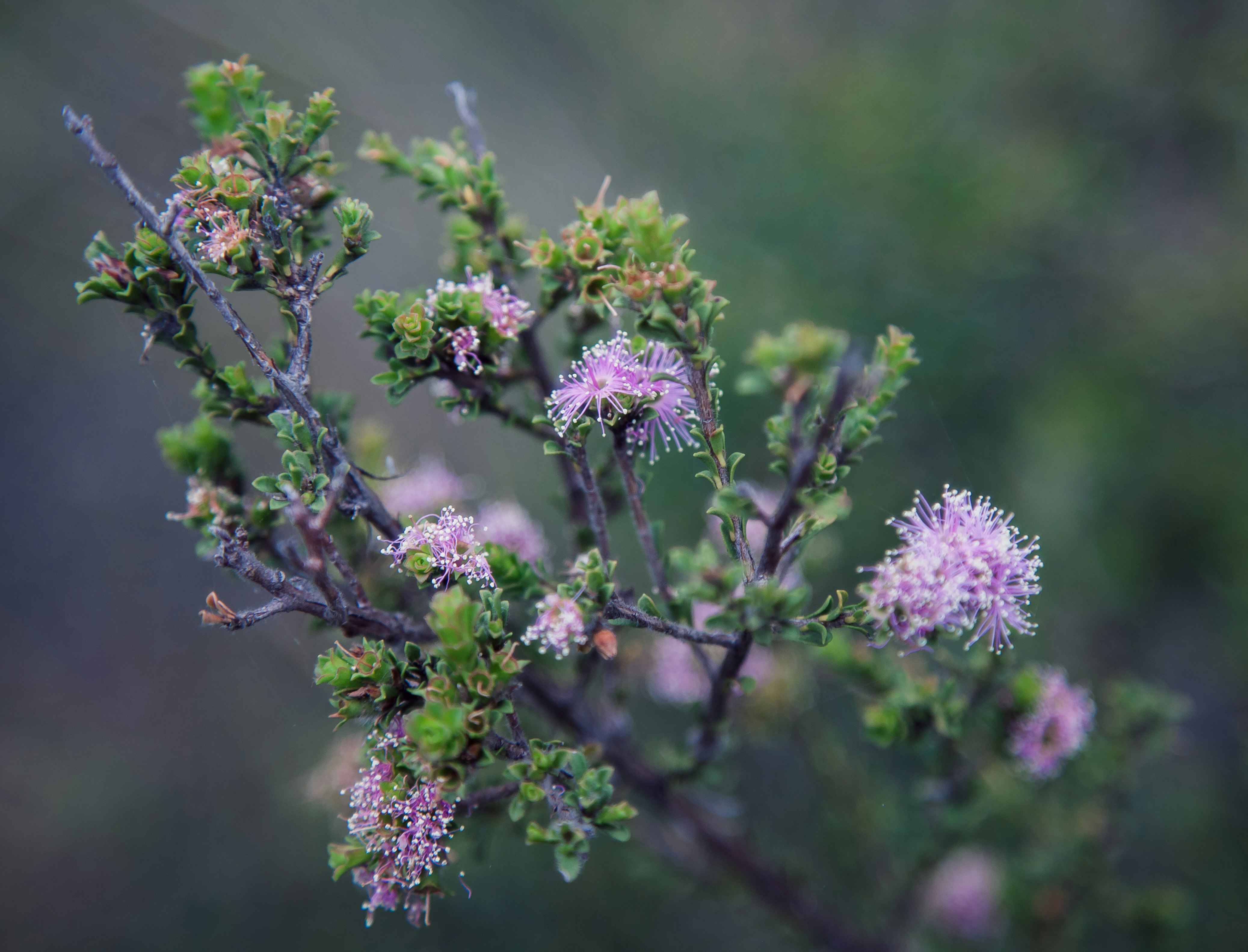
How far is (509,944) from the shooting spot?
3158mm

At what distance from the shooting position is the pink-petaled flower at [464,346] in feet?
4.60

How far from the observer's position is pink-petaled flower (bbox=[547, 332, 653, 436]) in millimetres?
1326

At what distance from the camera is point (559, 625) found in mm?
1196

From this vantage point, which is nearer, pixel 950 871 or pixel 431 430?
pixel 950 871

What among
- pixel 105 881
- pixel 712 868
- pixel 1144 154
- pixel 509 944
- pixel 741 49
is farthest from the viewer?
pixel 741 49

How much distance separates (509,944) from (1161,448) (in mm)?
3794

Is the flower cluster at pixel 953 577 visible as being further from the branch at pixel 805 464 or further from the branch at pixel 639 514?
the branch at pixel 639 514

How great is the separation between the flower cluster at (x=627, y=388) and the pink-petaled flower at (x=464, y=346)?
0.19m

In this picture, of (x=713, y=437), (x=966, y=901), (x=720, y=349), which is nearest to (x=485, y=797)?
(x=713, y=437)

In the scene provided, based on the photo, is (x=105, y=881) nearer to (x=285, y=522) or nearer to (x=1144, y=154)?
(x=285, y=522)

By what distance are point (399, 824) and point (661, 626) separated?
2.02 feet

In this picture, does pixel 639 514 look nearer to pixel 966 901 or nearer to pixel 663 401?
pixel 663 401

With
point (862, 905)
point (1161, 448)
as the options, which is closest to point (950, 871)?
point (862, 905)

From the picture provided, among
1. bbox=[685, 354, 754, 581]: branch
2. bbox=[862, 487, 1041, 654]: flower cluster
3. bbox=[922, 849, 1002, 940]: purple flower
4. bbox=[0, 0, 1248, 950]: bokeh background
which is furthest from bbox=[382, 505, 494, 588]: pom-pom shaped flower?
bbox=[922, 849, 1002, 940]: purple flower
